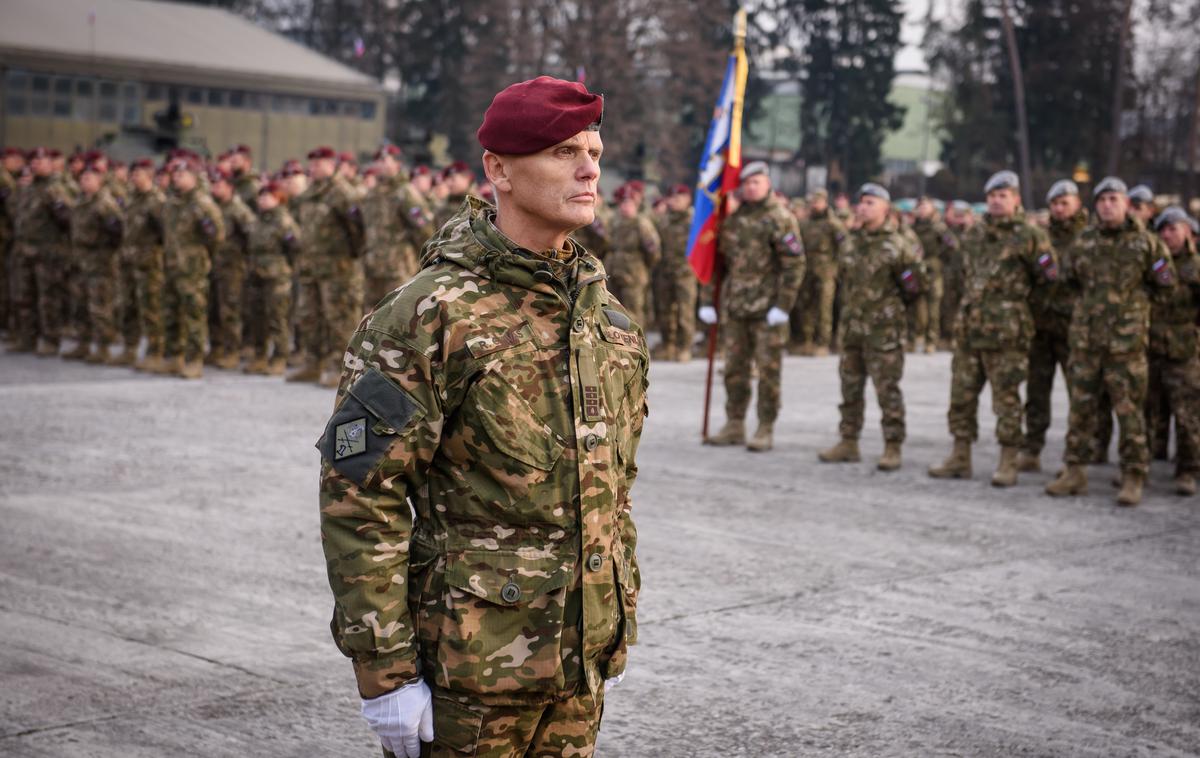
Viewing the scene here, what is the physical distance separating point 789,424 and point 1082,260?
381 cm

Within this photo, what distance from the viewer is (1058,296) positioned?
36.6 feet

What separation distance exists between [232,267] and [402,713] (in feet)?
45.9

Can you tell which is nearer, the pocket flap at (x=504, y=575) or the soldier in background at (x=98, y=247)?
the pocket flap at (x=504, y=575)

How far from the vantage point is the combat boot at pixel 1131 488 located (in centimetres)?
984

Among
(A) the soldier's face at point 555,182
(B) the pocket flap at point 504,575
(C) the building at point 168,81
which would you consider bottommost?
(B) the pocket flap at point 504,575

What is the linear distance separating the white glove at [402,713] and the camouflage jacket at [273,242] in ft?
43.4

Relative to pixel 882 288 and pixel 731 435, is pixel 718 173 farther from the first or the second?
pixel 731 435

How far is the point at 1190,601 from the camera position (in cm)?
721

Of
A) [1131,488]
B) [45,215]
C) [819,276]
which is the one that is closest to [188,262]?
[45,215]

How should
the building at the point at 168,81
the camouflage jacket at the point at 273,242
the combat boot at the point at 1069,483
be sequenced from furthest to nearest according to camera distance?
the building at the point at 168,81
the camouflage jacket at the point at 273,242
the combat boot at the point at 1069,483

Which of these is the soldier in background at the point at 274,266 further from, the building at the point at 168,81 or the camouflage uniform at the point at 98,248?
the building at the point at 168,81

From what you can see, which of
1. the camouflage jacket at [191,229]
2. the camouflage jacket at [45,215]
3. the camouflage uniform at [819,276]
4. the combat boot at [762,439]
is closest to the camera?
the combat boot at [762,439]

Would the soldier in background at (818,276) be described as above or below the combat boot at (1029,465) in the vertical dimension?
above

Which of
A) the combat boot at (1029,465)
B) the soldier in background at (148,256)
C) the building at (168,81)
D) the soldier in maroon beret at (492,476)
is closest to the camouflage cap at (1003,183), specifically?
the combat boot at (1029,465)
